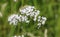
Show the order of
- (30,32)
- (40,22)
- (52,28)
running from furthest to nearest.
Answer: (52,28) → (30,32) → (40,22)

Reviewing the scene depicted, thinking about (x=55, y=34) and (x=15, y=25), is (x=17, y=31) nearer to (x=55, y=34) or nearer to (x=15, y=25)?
(x=15, y=25)

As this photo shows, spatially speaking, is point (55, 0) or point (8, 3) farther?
point (55, 0)

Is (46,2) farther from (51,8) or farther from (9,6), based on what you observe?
(9,6)

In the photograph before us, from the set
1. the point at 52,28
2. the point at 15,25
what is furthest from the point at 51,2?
the point at 15,25

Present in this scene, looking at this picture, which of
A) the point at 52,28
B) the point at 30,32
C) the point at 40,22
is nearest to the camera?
the point at 40,22

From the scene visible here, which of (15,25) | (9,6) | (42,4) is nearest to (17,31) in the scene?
(15,25)

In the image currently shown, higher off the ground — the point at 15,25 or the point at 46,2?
the point at 46,2
